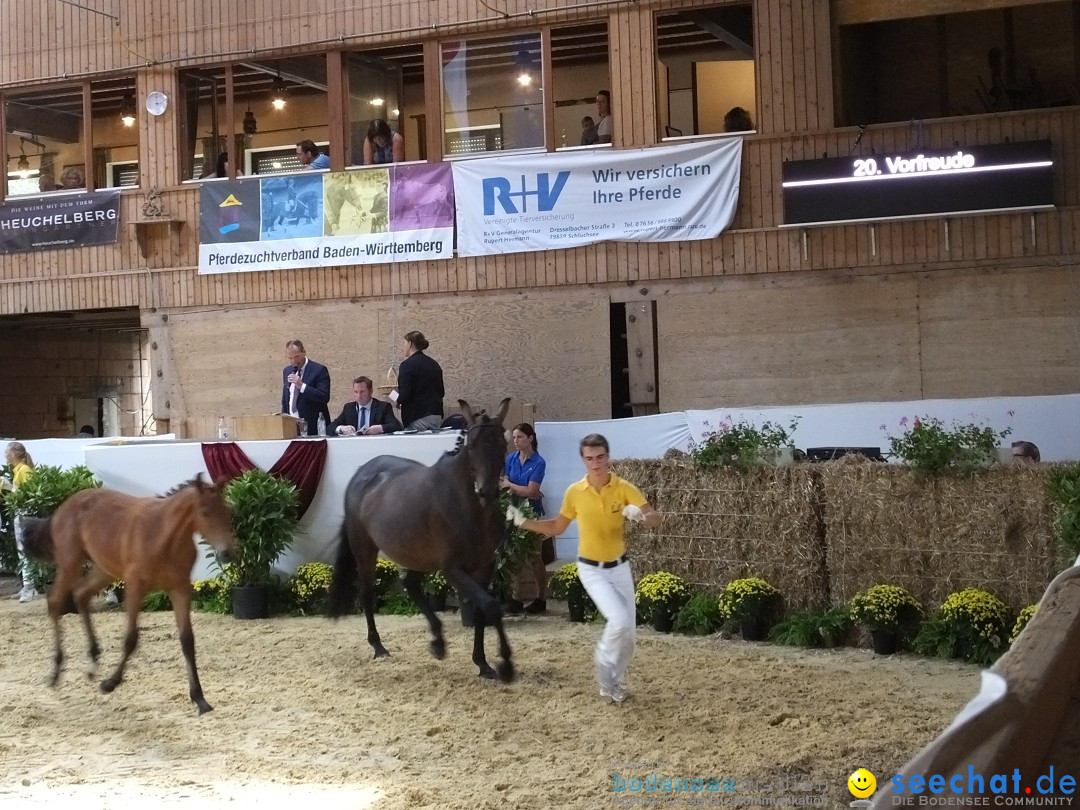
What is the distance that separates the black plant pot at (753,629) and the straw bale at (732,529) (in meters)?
0.32

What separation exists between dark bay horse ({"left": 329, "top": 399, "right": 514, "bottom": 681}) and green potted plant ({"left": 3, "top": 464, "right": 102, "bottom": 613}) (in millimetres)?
4674

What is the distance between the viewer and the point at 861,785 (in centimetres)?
558

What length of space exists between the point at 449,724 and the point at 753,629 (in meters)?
3.83

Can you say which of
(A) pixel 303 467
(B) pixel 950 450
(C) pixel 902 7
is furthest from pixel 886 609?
(C) pixel 902 7

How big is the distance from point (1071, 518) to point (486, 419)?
429 centimetres

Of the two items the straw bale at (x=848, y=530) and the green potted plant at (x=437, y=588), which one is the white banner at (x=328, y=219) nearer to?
the green potted plant at (x=437, y=588)

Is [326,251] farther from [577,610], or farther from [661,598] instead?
[661,598]

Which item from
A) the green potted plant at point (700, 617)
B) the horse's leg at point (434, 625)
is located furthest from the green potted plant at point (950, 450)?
the horse's leg at point (434, 625)

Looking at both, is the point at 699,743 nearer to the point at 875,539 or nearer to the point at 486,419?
the point at 486,419

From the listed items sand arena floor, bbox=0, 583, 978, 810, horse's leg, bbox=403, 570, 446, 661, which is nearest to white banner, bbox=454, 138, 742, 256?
sand arena floor, bbox=0, 583, 978, 810

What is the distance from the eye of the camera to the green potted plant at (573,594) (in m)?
11.6

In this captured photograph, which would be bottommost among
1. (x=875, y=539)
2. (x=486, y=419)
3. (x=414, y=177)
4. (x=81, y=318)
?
(x=875, y=539)

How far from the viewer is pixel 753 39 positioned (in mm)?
15977

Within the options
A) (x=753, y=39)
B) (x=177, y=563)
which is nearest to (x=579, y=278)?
(x=753, y=39)
